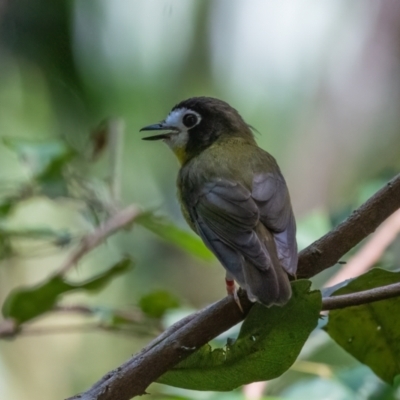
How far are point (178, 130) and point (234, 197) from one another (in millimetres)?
703

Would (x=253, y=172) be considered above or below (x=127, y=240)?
above

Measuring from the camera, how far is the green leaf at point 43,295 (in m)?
2.28

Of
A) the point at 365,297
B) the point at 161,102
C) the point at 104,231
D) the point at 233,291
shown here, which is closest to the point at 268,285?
the point at 233,291

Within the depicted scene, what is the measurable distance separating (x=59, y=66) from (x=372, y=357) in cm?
288

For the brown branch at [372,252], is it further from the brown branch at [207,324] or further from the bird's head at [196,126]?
the brown branch at [207,324]

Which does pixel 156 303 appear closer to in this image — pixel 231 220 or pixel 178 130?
pixel 178 130

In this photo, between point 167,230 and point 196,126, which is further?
point 196,126

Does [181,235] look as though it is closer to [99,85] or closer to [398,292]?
[398,292]

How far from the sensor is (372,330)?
179cm

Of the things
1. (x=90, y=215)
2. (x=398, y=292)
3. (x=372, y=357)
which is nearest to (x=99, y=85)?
(x=90, y=215)

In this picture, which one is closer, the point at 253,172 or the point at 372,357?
the point at 372,357

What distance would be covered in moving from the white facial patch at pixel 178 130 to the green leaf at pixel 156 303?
523 millimetres

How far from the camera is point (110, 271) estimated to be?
2406 mm

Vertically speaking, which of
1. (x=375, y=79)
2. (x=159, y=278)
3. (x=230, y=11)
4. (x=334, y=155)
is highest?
(x=230, y=11)
